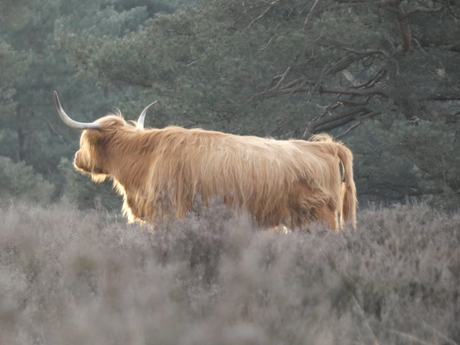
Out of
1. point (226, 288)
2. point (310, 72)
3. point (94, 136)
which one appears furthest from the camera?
point (310, 72)

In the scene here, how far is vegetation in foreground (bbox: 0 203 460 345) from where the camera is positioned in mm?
3076

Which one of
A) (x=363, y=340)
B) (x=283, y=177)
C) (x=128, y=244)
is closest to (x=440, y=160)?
(x=283, y=177)

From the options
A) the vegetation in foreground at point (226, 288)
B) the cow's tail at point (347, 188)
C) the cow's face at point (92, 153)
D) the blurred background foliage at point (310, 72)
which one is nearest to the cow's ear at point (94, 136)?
the cow's face at point (92, 153)

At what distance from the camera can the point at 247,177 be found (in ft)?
21.8

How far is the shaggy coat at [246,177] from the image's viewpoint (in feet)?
21.7

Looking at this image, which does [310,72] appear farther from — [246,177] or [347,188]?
[246,177]

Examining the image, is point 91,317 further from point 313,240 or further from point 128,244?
point 313,240

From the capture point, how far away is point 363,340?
3.21 meters

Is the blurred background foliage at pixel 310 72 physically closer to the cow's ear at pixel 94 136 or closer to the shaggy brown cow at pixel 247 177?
the cow's ear at pixel 94 136

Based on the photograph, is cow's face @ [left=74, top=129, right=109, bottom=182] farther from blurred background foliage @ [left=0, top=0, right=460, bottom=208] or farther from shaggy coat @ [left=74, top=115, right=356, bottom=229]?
blurred background foliage @ [left=0, top=0, right=460, bottom=208]

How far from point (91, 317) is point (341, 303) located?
48.3 inches

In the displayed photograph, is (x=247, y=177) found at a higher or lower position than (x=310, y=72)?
higher

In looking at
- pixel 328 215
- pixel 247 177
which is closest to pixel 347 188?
pixel 328 215

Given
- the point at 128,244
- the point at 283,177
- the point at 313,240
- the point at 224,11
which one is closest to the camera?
the point at 128,244
